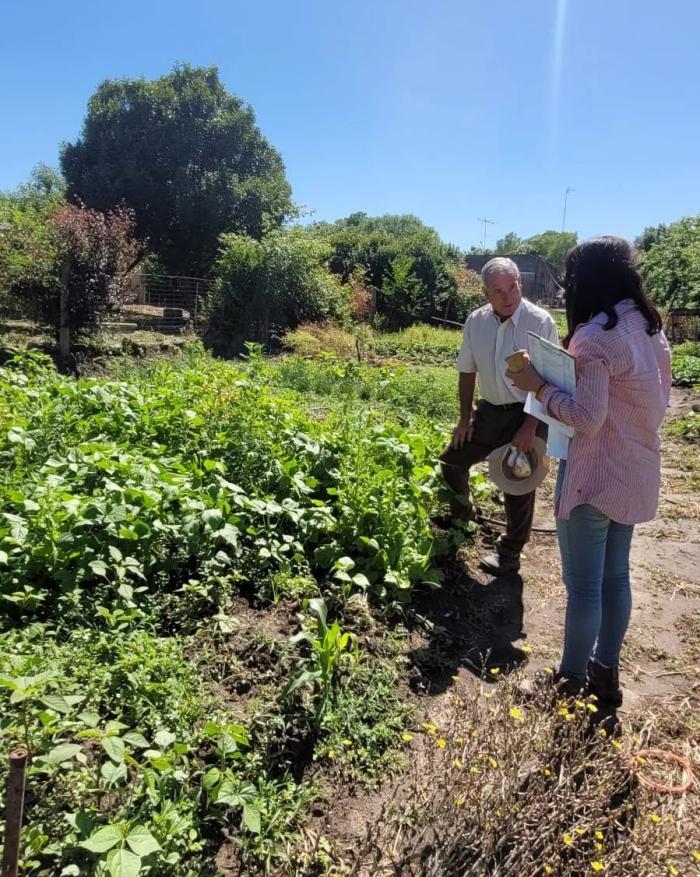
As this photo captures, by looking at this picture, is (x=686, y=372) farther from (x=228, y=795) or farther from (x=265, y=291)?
(x=228, y=795)

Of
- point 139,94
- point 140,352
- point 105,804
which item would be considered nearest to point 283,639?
point 105,804

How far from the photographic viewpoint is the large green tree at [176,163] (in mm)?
25906

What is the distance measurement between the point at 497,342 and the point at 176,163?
26848 mm

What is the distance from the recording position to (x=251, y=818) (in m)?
1.66

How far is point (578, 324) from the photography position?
2.32 meters

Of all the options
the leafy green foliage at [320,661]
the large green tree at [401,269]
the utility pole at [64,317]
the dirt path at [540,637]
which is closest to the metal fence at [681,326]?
the large green tree at [401,269]

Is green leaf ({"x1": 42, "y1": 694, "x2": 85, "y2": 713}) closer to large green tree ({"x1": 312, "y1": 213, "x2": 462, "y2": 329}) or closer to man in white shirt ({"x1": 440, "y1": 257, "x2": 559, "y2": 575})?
man in white shirt ({"x1": 440, "y1": 257, "x2": 559, "y2": 575})

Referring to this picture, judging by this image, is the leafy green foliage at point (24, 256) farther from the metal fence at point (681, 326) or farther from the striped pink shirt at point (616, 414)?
the metal fence at point (681, 326)

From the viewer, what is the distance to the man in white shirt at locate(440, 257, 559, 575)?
3398 millimetres

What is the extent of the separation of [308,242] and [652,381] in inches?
566

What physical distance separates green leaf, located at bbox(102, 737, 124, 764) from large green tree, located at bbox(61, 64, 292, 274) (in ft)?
87.6

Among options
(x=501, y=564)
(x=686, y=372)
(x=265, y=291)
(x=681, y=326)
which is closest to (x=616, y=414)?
(x=501, y=564)

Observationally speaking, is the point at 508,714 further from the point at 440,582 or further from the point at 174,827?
the point at 440,582

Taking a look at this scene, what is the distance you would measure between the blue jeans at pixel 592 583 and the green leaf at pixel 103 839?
5.82ft
